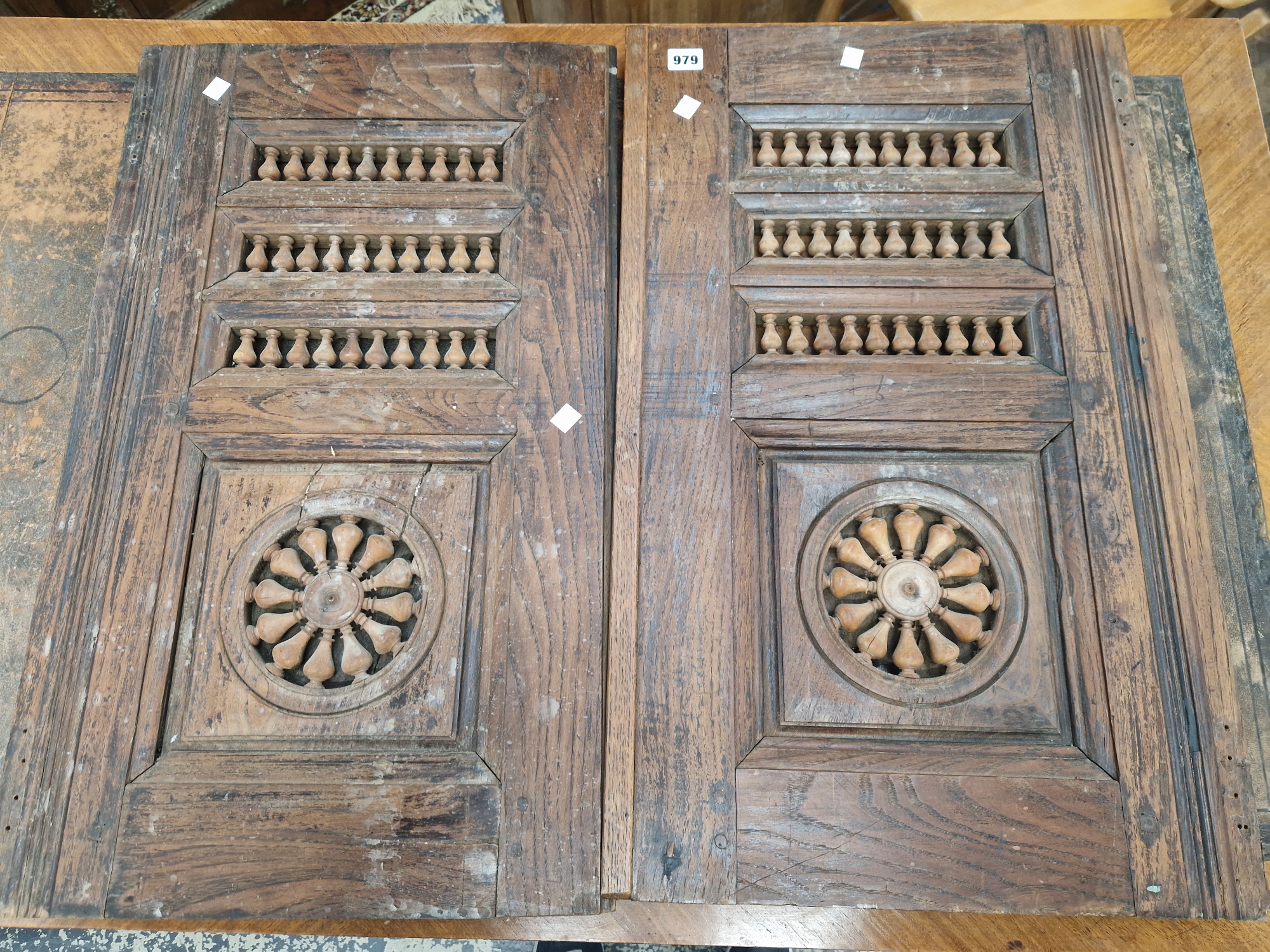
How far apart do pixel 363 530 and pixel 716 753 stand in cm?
104

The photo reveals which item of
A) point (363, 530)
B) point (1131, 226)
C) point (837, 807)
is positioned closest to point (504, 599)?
point (363, 530)

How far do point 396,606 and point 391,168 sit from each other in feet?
4.20

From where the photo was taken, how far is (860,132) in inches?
86.9

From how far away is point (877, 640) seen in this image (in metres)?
1.82

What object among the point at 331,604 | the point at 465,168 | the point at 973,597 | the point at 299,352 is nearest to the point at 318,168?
the point at 465,168

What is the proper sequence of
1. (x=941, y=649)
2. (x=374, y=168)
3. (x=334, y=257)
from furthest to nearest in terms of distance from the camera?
(x=374, y=168) < (x=334, y=257) < (x=941, y=649)

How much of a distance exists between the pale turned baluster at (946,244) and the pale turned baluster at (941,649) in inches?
40.4

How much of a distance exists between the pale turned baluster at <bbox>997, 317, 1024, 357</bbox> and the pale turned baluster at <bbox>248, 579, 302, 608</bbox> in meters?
1.95

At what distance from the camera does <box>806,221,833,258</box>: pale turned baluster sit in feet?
6.91

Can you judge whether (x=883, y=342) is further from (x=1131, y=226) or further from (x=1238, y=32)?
(x=1238, y=32)

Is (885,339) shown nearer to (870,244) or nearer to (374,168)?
(870,244)

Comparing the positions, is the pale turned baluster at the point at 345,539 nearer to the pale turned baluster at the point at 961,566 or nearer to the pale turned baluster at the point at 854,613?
the pale turned baluster at the point at 854,613

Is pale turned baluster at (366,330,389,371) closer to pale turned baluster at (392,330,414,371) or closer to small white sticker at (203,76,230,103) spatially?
pale turned baluster at (392,330,414,371)

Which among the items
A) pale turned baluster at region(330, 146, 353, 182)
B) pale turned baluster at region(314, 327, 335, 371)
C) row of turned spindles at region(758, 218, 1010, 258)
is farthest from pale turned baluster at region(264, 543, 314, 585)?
row of turned spindles at region(758, 218, 1010, 258)
